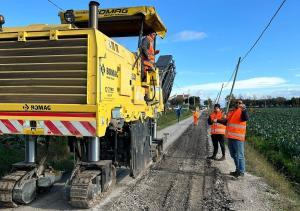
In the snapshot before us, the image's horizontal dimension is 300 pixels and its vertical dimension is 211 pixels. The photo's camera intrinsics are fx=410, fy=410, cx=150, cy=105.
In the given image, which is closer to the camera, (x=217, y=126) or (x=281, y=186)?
(x=281, y=186)

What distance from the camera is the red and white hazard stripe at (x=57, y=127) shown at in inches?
262

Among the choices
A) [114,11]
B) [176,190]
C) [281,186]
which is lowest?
[281,186]

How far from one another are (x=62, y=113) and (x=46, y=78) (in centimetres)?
65

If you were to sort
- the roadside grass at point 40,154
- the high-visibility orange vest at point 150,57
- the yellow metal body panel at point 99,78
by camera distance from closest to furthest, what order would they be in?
the yellow metal body panel at point 99,78 → the high-visibility orange vest at point 150,57 → the roadside grass at point 40,154

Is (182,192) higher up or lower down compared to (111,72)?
lower down

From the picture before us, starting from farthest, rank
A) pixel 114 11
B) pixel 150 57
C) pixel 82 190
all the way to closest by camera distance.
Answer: pixel 150 57, pixel 114 11, pixel 82 190

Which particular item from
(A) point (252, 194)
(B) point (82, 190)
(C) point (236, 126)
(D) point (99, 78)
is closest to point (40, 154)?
(B) point (82, 190)

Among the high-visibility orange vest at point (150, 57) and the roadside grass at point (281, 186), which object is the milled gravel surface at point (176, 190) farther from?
the high-visibility orange vest at point (150, 57)

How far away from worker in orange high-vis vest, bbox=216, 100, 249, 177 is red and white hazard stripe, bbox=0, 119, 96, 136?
4542mm

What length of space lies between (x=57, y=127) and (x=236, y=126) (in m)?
4.93

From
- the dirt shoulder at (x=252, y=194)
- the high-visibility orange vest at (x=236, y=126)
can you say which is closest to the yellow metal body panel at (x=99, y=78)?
the dirt shoulder at (x=252, y=194)

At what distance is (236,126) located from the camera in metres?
10.1

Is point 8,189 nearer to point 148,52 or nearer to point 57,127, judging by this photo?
point 57,127

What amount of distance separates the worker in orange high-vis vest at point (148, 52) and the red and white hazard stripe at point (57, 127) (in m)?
3.01
